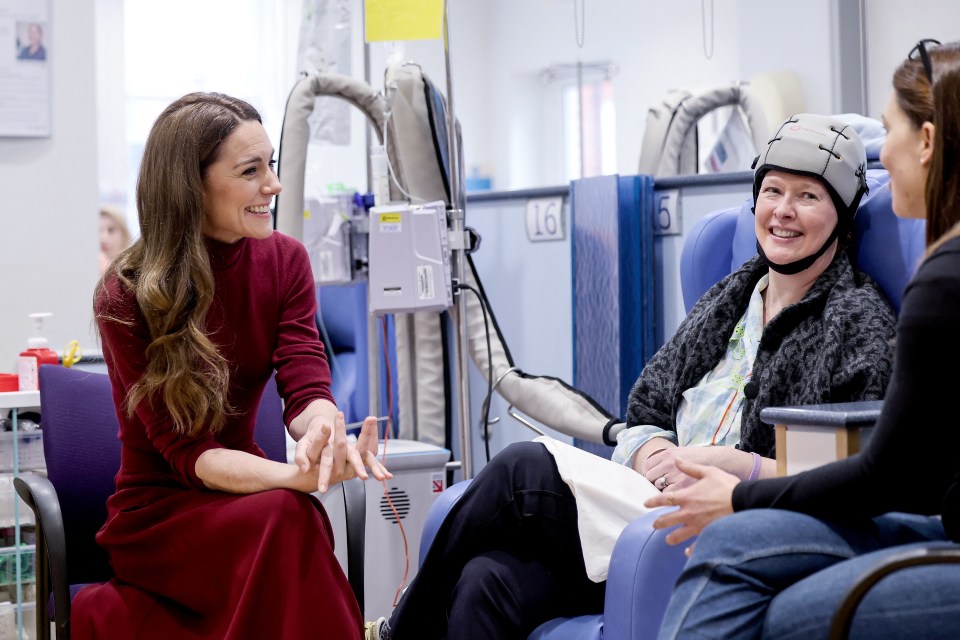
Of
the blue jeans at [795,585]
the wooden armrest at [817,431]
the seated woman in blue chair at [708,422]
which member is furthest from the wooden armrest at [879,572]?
the seated woman in blue chair at [708,422]

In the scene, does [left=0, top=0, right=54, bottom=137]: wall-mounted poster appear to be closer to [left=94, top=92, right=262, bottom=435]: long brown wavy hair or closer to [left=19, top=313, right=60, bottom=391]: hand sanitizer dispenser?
[left=19, top=313, right=60, bottom=391]: hand sanitizer dispenser

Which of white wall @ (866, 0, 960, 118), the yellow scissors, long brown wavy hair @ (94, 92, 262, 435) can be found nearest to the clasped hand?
long brown wavy hair @ (94, 92, 262, 435)

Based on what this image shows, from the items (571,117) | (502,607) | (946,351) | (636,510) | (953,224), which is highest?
(571,117)

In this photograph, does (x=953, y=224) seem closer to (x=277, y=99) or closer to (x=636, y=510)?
(x=636, y=510)

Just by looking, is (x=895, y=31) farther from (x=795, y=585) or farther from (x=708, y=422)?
(x=795, y=585)

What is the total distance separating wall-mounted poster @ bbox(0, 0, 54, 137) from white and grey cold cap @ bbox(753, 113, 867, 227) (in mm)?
1914

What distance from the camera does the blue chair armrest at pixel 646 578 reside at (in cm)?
158

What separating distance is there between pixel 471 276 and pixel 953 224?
2.02 meters

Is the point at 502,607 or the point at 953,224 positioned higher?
the point at 953,224

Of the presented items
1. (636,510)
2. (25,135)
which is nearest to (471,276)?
(25,135)

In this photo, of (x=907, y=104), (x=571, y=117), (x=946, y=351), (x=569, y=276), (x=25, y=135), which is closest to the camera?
(x=946, y=351)

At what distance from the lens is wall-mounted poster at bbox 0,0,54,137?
2.94 m

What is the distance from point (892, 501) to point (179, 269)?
3.75 feet

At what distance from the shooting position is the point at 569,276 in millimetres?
3576
